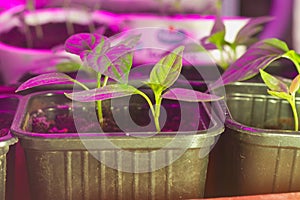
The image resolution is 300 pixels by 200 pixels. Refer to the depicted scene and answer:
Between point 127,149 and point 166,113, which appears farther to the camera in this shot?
point 166,113

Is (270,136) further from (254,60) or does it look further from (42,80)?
(42,80)

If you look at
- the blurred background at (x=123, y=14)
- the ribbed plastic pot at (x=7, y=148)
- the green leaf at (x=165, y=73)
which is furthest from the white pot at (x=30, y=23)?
the green leaf at (x=165, y=73)

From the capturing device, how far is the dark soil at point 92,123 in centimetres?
74

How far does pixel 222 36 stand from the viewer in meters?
0.95

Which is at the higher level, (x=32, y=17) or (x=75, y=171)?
(x=32, y=17)

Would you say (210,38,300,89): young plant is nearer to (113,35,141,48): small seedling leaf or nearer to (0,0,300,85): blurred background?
(113,35,141,48): small seedling leaf

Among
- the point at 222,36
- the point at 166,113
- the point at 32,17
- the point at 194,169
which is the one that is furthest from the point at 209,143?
the point at 32,17

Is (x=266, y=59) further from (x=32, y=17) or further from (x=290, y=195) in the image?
(x=32, y=17)

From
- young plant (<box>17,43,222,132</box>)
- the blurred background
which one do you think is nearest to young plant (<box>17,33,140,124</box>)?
young plant (<box>17,43,222,132</box>)

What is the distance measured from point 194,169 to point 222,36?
36 centimetres

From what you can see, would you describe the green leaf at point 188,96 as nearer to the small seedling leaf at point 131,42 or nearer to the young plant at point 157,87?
the young plant at point 157,87

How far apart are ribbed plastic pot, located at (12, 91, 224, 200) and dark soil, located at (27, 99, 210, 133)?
6 cm

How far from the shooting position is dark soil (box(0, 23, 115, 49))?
4.83ft

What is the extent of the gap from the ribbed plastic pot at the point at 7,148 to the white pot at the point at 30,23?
398mm
